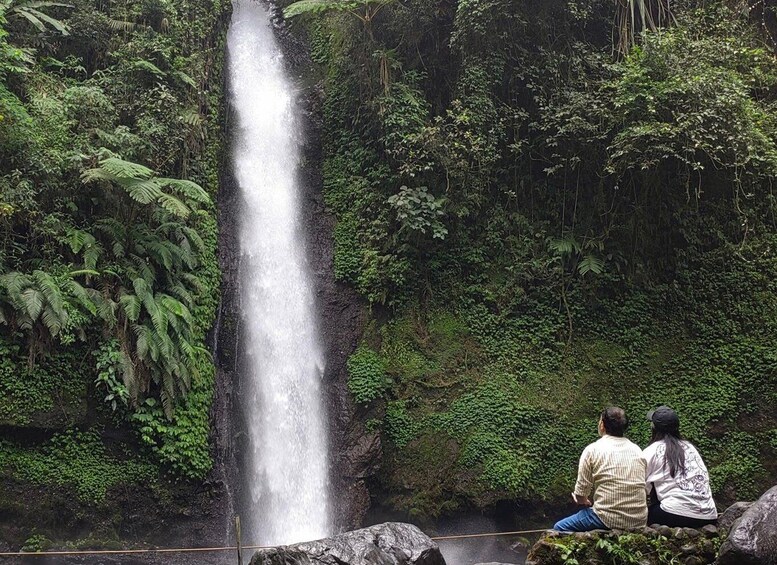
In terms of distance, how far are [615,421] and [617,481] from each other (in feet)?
1.50

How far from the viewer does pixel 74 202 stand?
9.64 meters

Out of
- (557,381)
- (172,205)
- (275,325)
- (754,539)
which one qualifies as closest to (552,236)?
(557,381)

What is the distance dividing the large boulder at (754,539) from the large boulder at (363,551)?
8.04 ft

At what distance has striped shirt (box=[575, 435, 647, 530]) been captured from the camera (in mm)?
5062

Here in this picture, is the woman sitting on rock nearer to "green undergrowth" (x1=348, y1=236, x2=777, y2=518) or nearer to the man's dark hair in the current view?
the man's dark hair

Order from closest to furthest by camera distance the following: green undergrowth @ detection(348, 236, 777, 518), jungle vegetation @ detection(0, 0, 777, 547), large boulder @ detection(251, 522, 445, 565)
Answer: large boulder @ detection(251, 522, 445, 565)
jungle vegetation @ detection(0, 0, 777, 547)
green undergrowth @ detection(348, 236, 777, 518)

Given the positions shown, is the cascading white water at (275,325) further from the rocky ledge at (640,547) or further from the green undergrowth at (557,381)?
the rocky ledge at (640,547)

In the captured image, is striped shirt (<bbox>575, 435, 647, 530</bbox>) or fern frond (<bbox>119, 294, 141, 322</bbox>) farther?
fern frond (<bbox>119, 294, 141, 322</bbox>)

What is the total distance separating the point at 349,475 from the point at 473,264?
4502mm

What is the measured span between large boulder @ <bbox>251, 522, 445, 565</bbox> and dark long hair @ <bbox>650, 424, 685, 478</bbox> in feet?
7.21

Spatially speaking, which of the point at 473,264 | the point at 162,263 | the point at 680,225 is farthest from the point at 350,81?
the point at 680,225

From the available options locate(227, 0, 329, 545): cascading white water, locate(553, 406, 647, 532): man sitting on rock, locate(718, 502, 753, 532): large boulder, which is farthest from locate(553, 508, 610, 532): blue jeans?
locate(227, 0, 329, 545): cascading white water

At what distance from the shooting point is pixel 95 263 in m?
9.16

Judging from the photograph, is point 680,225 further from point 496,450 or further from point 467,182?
point 496,450
